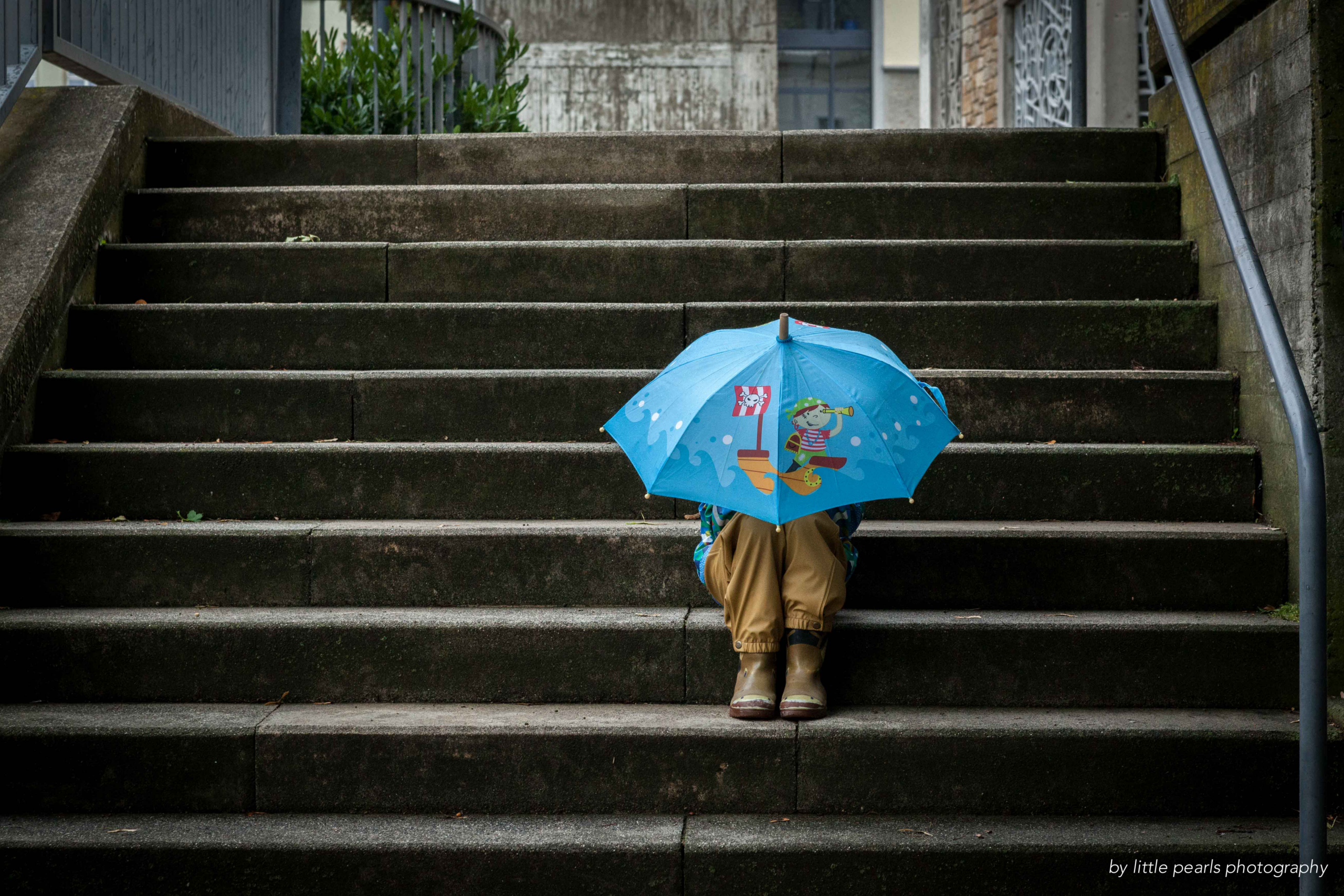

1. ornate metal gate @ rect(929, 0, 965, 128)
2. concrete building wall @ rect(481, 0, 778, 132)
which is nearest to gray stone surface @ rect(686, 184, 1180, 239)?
ornate metal gate @ rect(929, 0, 965, 128)

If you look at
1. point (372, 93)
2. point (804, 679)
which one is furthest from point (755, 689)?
point (372, 93)

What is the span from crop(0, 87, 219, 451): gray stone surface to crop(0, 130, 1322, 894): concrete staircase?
16 centimetres

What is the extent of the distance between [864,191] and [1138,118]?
492 cm

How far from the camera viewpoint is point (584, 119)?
622 inches

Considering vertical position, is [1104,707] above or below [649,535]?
below

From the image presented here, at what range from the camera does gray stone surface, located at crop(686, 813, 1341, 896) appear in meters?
2.48

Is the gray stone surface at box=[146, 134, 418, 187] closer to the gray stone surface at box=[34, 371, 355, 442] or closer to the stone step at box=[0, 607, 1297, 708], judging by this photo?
the gray stone surface at box=[34, 371, 355, 442]

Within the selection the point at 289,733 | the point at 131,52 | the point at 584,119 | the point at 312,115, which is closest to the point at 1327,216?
the point at 289,733

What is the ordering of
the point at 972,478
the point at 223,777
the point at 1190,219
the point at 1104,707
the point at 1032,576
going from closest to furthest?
the point at 223,777 → the point at 1104,707 → the point at 1032,576 → the point at 972,478 → the point at 1190,219

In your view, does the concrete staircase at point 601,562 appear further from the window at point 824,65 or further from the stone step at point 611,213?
the window at point 824,65

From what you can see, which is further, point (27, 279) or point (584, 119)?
point (584, 119)

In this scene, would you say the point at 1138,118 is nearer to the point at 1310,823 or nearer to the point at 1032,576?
the point at 1032,576

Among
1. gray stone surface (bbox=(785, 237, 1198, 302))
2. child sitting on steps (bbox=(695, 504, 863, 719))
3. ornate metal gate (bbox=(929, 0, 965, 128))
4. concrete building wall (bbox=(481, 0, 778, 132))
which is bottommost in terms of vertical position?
child sitting on steps (bbox=(695, 504, 863, 719))

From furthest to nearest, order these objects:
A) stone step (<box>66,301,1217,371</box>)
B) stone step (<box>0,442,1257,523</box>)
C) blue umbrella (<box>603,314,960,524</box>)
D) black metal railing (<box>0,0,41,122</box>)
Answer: black metal railing (<box>0,0,41,122</box>) < stone step (<box>66,301,1217,371</box>) < stone step (<box>0,442,1257,523</box>) < blue umbrella (<box>603,314,960,524</box>)
